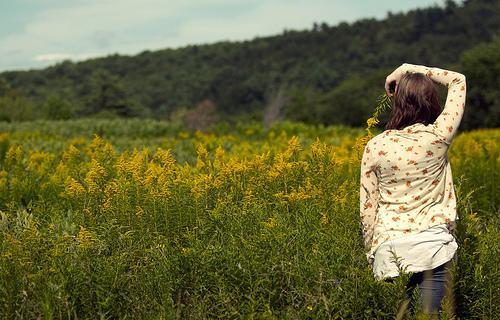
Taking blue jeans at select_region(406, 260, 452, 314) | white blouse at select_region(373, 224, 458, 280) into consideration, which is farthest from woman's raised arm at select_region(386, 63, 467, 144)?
blue jeans at select_region(406, 260, 452, 314)

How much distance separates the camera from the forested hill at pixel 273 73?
49103 mm

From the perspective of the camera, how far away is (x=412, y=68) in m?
4.00

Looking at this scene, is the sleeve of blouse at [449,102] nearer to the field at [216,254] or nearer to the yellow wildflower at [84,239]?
the field at [216,254]

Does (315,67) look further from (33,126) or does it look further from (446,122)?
(446,122)

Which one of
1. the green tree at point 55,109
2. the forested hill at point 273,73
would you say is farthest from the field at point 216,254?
the green tree at point 55,109

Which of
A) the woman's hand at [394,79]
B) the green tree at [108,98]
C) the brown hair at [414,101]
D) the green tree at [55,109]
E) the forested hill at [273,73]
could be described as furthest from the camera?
the green tree at [108,98]

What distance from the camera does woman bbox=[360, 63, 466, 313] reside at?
372 cm

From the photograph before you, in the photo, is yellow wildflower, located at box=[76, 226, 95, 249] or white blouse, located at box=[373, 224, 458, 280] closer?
white blouse, located at box=[373, 224, 458, 280]

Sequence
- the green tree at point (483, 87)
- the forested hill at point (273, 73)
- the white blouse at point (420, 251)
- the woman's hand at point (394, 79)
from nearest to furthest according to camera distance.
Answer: the white blouse at point (420, 251) < the woman's hand at point (394, 79) < the green tree at point (483, 87) < the forested hill at point (273, 73)

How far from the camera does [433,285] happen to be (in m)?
3.74

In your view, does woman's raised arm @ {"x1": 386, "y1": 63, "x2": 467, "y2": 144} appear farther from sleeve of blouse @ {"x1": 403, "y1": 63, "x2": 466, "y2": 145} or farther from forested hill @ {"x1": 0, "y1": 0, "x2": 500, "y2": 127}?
forested hill @ {"x1": 0, "y1": 0, "x2": 500, "y2": 127}

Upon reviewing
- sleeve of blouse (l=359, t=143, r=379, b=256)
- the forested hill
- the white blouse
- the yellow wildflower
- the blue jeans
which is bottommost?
the forested hill

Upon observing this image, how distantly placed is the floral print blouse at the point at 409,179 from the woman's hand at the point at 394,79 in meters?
0.32

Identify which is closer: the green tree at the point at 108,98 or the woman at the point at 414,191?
the woman at the point at 414,191
